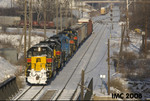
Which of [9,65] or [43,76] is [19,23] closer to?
[9,65]

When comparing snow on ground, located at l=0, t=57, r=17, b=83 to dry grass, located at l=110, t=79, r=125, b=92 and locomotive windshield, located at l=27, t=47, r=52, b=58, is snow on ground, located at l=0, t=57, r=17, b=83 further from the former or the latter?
dry grass, located at l=110, t=79, r=125, b=92

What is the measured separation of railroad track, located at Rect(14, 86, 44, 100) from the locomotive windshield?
285cm

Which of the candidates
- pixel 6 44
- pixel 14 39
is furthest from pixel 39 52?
pixel 14 39

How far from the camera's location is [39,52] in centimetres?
2844

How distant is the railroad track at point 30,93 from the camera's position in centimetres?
2525

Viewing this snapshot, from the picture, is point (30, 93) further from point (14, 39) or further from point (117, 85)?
point (14, 39)

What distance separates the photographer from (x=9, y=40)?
54812 millimetres

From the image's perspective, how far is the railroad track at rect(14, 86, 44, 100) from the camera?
82.8 ft

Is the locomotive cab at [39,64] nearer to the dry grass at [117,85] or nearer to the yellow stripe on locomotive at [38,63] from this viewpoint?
the yellow stripe on locomotive at [38,63]

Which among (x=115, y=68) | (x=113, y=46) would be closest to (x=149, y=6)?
(x=113, y=46)

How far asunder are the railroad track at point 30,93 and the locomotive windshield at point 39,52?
285 centimetres

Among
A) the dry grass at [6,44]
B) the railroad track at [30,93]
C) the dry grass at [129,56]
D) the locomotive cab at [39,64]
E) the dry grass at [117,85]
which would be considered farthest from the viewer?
the dry grass at [6,44]

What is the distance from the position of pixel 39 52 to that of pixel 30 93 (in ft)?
12.7

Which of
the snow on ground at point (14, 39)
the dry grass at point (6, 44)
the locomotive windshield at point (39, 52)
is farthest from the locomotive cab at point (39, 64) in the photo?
the snow on ground at point (14, 39)
